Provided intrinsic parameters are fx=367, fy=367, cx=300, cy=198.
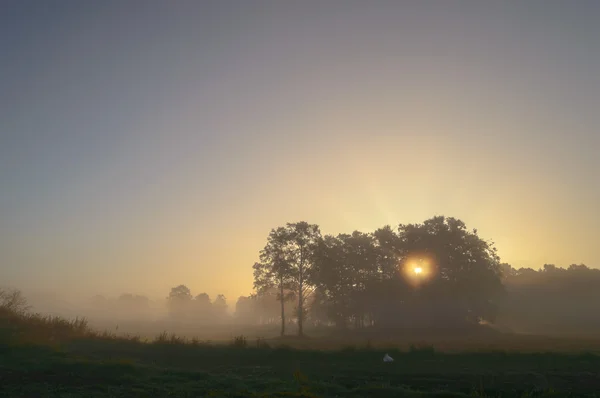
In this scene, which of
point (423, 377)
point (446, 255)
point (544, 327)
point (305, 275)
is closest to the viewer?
point (423, 377)

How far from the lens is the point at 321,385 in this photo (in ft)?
53.5

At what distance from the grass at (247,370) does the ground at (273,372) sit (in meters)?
0.05

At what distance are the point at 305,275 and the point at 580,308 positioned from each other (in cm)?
7013

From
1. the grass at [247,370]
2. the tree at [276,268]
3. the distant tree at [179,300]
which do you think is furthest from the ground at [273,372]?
the distant tree at [179,300]

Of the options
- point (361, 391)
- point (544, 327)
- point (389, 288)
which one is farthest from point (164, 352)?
point (544, 327)


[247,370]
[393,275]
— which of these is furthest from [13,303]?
[393,275]

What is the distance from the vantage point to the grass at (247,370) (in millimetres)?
15102

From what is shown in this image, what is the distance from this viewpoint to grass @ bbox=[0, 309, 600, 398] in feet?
49.5

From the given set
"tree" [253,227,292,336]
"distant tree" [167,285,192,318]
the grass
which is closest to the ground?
the grass

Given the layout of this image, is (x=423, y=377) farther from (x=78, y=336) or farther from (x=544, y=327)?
(x=544, y=327)

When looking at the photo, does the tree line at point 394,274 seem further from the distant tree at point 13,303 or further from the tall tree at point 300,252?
the distant tree at point 13,303

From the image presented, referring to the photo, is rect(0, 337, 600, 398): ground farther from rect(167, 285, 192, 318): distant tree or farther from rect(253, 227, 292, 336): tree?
rect(167, 285, 192, 318): distant tree

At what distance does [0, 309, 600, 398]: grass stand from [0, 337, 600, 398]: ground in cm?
5

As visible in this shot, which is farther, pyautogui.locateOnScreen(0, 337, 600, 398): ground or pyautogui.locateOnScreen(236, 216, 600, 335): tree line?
pyautogui.locateOnScreen(236, 216, 600, 335): tree line
